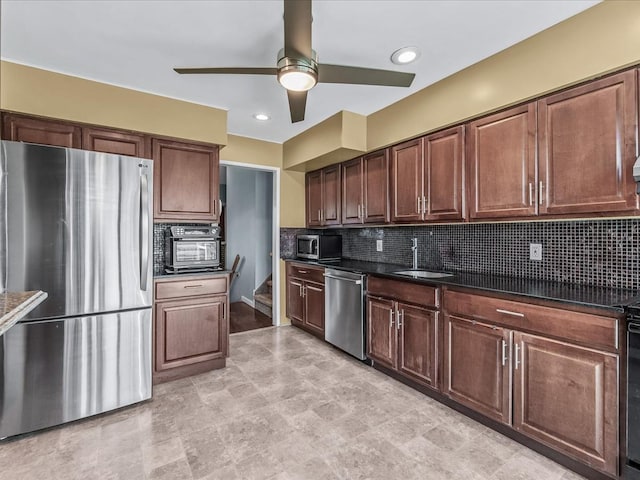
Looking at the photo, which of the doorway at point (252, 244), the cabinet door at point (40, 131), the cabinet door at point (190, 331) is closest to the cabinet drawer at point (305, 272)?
the doorway at point (252, 244)

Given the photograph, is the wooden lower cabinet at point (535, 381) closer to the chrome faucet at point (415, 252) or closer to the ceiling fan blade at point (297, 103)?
the chrome faucet at point (415, 252)

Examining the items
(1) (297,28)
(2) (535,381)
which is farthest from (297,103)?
(2) (535,381)

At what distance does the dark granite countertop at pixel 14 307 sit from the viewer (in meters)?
0.97

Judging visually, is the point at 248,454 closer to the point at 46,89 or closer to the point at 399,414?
the point at 399,414

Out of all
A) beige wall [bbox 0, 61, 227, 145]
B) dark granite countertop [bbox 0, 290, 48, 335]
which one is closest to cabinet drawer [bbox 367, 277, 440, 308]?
beige wall [bbox 0, 61, 227, 145]

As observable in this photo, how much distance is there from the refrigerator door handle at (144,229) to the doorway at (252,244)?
2.12 m

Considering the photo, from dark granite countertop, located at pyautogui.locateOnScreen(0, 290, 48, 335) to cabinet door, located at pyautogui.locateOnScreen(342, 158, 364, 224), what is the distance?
283 centimetres

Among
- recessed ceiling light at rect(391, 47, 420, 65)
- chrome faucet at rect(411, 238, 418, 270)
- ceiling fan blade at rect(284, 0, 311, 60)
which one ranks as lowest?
chrome faucet at rect(411, 238, 418, 270)

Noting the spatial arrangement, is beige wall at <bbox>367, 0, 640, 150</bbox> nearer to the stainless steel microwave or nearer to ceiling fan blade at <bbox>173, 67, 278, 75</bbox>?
ceiling fan blade at <bbox>173, 67, 278, 75</bbox>

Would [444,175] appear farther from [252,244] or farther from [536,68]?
[252,244]

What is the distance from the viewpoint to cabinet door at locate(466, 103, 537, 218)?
211 centimetres

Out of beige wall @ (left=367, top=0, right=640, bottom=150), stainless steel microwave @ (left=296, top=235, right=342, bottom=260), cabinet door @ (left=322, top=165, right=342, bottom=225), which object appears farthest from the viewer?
stainless steel microwave @ (left=296, top=235, right=342, bottom=260)

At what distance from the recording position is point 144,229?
237 cm

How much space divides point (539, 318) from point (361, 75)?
5.75 ft
